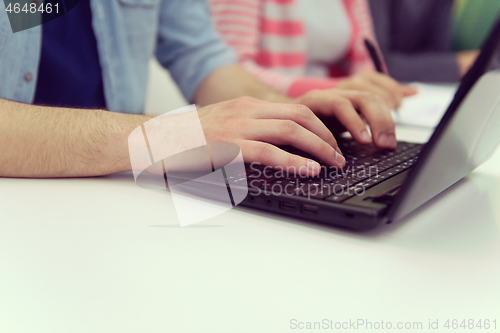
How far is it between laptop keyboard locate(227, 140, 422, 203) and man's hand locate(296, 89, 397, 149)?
1.8 inches

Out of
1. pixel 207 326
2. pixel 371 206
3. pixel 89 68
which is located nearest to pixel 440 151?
pixel 371 206

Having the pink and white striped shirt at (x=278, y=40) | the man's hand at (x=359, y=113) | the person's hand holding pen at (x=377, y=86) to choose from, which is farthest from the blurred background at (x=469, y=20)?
the man's hand at (x=359, y=113)

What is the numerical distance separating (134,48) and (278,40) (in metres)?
0.54

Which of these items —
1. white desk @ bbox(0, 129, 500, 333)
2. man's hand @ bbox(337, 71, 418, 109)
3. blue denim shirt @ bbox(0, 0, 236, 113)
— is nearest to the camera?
white desk @ bbox(0, 129, 500, 333)

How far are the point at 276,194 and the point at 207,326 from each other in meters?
0.16

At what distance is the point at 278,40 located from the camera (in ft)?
4.20

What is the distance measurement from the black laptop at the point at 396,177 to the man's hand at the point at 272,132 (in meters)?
0.01

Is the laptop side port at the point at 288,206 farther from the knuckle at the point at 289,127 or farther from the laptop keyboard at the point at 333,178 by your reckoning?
the knuckle at the point at 289,127

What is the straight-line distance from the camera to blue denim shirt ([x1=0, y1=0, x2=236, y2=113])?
2.18 feet

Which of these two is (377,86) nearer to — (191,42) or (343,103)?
(343,103)

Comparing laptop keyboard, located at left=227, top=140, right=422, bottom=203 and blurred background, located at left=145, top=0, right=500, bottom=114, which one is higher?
laptop keyboard, located at left=227, top=140, right=422, bottom=203

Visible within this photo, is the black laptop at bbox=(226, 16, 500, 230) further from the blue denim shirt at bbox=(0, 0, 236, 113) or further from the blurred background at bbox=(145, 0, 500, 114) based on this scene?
the blurred background at bbox=(145, 0, 500, 114)

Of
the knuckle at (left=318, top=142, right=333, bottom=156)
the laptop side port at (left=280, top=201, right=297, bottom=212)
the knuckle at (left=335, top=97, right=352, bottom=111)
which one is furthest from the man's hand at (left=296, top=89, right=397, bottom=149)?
the laptop side port at (left=280, top=201, right=297, bottom=212)

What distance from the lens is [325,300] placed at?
0.82ft
